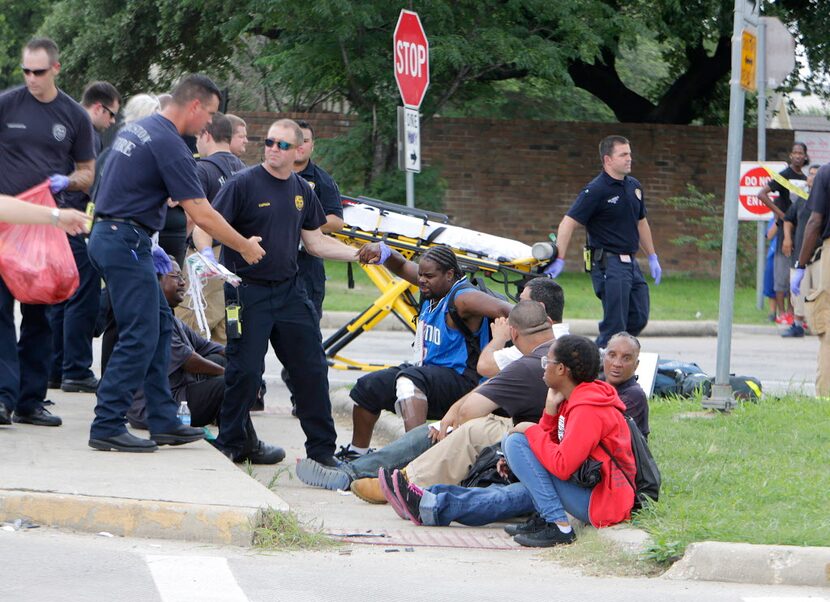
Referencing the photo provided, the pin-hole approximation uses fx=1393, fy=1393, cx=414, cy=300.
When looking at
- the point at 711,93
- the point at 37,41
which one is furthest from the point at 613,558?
the point at 711,93

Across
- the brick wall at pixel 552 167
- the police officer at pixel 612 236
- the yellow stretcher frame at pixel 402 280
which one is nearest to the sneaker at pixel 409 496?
the yellow stretcher frame at pixel 402 280

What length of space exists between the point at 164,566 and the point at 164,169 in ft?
7.69

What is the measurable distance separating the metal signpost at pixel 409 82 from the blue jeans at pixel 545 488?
635 centimetres

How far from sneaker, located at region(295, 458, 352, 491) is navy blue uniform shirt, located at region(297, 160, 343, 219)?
275cm

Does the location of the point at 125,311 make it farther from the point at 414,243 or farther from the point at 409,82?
the point at 409,82

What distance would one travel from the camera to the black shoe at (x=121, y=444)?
735 centimetres

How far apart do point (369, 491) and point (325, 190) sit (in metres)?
3.32

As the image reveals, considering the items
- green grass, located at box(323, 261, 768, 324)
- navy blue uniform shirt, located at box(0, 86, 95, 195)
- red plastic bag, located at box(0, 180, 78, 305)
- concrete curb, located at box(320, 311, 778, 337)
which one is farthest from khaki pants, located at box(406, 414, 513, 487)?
green grass, located at box(323, 261, 768, 324)

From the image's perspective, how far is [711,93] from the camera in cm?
2503

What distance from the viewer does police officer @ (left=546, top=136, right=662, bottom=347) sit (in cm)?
1064

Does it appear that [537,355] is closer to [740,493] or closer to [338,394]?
[740,493]

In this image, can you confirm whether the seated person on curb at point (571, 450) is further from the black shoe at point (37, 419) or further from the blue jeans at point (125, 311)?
the black shoe at point (37, 419)

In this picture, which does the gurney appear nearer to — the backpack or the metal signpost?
the metal signpost

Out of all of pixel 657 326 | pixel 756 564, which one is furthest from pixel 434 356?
pixel 657 326
